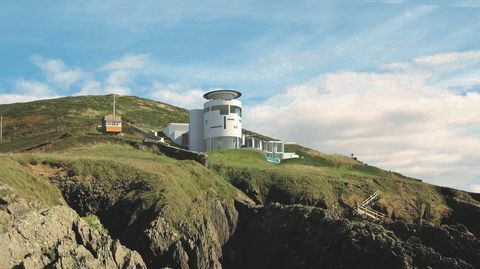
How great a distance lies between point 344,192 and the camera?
Answer: 253 ft

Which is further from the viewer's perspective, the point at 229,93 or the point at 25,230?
the point at 229,93

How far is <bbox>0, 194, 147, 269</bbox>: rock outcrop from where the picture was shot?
37.8 metres

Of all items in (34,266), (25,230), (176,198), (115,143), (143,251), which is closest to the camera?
(34,266)

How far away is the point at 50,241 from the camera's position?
41406 millimetres

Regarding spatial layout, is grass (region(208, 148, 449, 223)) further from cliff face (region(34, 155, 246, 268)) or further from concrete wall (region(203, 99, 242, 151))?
concrete wall (region(203, 99, 242, 151))

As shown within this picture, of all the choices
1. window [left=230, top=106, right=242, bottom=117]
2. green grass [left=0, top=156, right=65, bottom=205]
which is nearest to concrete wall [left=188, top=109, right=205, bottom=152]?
window [left=230, top=106, right=242, bottom=117]

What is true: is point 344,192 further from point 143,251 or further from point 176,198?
point 143,251

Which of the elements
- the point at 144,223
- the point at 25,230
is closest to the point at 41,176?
the point at 144,223

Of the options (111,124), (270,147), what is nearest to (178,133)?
(111,124)

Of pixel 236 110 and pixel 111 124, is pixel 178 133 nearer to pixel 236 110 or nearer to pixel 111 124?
pixel 111 124

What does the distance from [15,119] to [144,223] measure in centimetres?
9898

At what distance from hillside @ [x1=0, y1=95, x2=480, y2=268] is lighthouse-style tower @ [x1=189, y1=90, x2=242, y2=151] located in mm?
18242

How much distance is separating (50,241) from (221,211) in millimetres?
24228

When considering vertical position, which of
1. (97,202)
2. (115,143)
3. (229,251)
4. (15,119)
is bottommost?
(229,251)
